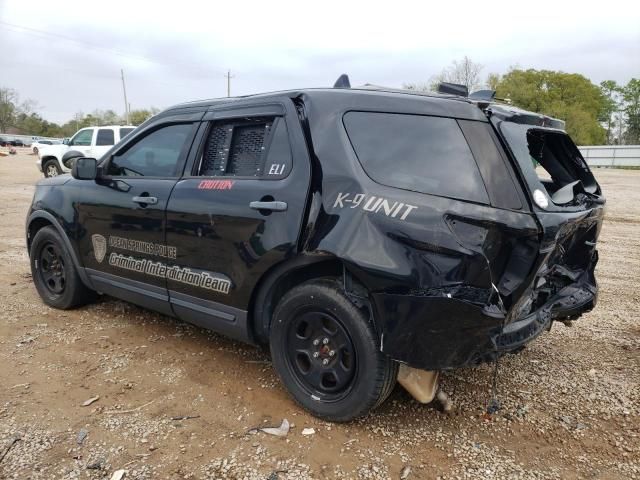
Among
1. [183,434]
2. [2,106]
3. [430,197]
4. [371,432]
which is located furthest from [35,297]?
[2,106]

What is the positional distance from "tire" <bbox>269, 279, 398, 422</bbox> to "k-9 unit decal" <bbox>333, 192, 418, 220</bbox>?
444 millimetres

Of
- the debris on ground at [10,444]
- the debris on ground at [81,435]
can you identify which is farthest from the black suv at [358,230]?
the debris on ground at [10,444]

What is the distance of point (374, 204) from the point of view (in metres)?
2.48

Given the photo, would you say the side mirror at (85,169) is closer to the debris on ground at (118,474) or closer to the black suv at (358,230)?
the black suv at (358,230)

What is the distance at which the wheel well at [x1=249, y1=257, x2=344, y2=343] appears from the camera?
2.75 m

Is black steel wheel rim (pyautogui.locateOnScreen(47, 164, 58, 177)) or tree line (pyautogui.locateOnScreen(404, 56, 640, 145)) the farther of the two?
tree line (pyautogui.locateOnScreen(404, 56, 640, 145))

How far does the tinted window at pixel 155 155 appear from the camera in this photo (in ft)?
11.7

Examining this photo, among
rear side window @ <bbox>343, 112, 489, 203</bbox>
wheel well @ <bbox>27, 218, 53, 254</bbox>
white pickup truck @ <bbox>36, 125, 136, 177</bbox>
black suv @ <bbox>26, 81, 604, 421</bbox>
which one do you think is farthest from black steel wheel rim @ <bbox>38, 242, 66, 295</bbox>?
white pickup truck @ <bbox>36, 125, 136, 177</bbox>

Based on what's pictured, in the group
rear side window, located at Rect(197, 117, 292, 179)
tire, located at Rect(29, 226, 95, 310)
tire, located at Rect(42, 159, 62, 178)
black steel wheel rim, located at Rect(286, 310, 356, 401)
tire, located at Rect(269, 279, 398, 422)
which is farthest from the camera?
tire, located at Rect(42, 159, 62, 178)

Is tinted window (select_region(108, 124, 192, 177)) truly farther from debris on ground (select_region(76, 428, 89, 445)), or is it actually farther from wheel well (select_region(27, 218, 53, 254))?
debris on ground (select_region(76, 428, 89, 445))

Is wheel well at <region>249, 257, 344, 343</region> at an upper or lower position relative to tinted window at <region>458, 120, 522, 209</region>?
lower

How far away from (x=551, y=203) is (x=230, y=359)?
2.36 metres

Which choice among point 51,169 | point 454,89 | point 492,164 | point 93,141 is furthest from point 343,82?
point 51,169

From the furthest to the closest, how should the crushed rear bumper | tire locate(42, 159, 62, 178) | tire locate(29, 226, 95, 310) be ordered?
tire locate(42, 159, 62, 178) < tire locate(29, 226, 95, 310) < the crushed rear bumper
